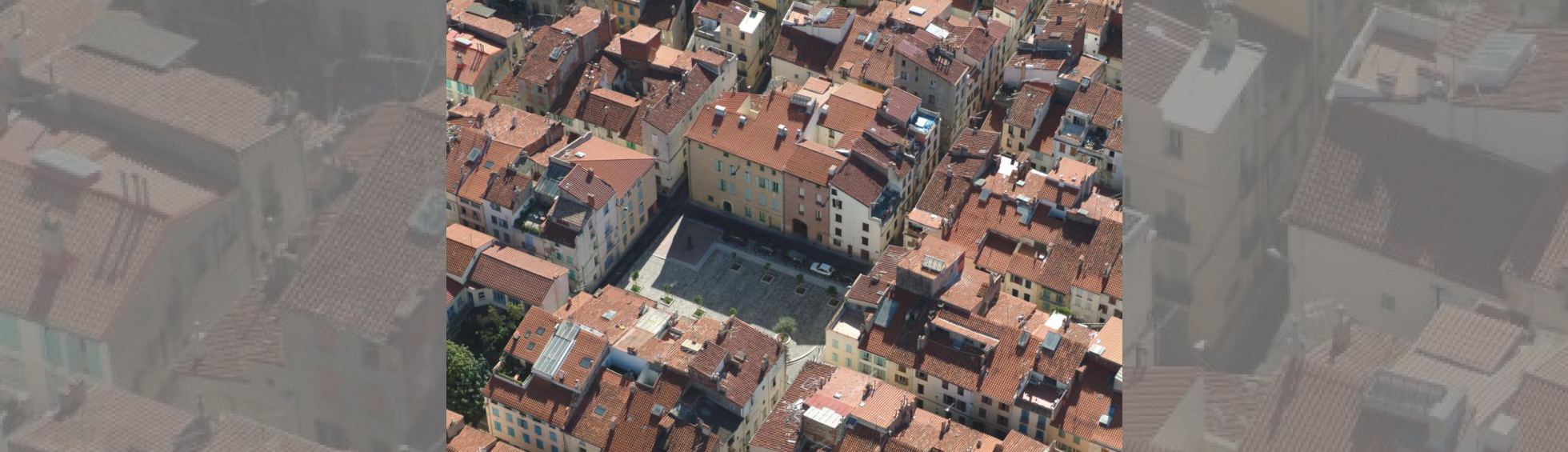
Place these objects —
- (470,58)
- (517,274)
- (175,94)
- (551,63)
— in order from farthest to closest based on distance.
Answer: (470,58) < (551,63) < (517,274) < (175,94)

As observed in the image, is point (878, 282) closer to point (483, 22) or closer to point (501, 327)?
point (501, 327)

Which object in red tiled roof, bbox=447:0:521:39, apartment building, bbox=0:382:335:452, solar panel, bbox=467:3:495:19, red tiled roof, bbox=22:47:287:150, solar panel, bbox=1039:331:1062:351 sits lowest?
solar panel, bbox=1039:331:1062:351

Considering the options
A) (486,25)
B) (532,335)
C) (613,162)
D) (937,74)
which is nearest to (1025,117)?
(937,74)

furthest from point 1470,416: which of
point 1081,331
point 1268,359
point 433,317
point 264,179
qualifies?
point 1081,331

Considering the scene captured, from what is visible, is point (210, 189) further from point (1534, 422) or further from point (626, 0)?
point (626, 0)

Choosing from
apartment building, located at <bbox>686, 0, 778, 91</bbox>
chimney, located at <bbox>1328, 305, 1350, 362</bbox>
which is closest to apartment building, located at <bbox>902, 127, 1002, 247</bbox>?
apartment building, located at <bbox>686, 0, 778, 91</bbox>

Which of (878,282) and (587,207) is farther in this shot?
(587,207)

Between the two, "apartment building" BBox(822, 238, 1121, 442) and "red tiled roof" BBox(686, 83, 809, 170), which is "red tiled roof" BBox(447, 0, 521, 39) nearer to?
"red tiled roof" BBox(686, 83, 809, 170)
